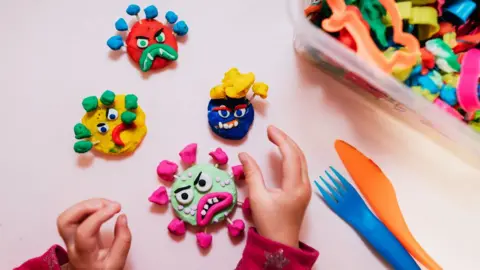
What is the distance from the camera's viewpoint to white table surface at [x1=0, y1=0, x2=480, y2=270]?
0.68 metres

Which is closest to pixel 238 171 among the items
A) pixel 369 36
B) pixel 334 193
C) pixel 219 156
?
pixel 219 156

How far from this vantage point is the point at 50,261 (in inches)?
24.2

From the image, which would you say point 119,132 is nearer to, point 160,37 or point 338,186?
point 160,37

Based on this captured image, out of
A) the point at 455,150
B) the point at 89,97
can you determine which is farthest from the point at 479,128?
the point at 89,97

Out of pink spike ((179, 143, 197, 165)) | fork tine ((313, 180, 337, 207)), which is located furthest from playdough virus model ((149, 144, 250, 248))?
fork tine ((313, 180, 337, 207))

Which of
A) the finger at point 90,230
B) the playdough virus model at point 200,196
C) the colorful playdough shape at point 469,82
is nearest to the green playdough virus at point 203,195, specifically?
the playdough virus model at point 200,196

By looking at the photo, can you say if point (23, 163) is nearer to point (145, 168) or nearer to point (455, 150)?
point (145, 168)

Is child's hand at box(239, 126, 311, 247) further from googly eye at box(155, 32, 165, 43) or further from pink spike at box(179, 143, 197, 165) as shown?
googly eye at box(155, 32, 165, 43)

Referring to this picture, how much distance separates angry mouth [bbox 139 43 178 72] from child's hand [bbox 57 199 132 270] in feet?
0.68

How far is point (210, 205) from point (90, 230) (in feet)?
0.52

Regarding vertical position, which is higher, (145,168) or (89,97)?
(89,97)

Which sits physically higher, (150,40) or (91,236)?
(150,40)

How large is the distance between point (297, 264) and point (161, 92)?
1.00ft

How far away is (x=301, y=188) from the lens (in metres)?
0.64
